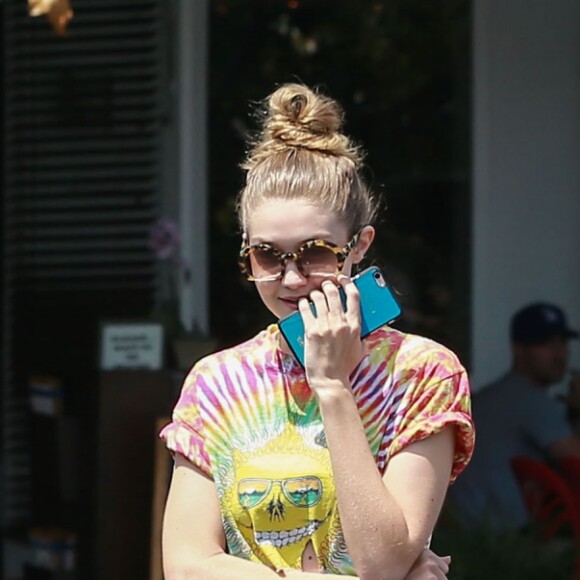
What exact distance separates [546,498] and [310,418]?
2943 mm

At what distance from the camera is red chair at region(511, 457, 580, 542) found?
4555 millimetres

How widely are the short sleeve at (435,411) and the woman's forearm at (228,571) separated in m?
0.22

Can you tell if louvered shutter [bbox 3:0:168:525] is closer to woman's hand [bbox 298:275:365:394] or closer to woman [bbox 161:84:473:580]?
woman [bbox 161:84:473:580]

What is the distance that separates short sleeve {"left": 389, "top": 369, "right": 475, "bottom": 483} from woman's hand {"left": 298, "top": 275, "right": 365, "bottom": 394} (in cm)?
11

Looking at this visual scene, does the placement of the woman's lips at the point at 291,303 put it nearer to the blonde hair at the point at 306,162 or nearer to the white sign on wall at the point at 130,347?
the blonde hair at the point at 306,162

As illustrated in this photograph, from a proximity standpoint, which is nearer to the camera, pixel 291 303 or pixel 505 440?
pixel 291 303

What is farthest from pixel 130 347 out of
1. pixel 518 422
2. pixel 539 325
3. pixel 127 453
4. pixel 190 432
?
pixel 190 432

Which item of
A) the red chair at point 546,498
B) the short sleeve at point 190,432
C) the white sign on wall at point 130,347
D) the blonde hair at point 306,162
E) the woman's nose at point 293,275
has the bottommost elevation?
the red chair at point 546,498

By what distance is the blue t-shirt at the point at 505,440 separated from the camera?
4750 mm

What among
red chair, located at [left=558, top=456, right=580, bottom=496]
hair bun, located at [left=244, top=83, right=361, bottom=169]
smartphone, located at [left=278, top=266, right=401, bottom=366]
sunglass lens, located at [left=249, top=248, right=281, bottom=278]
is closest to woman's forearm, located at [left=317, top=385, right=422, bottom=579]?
smartphone, located at [left=278, top=266, right=401, bottom=366]

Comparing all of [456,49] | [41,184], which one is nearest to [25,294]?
[41,184]

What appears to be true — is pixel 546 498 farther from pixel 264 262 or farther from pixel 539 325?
pixel 264 262

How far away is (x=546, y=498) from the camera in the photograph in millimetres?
4789

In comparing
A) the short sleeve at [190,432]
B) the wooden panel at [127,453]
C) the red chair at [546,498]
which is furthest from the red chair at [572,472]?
the short sleeve at [190,432]
